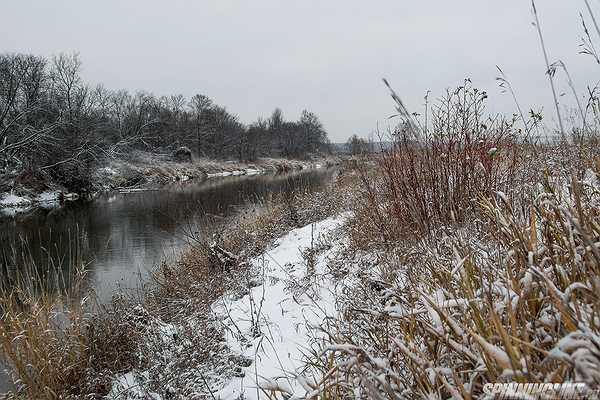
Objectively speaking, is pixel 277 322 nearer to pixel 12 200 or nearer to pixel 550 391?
pixel 550 391

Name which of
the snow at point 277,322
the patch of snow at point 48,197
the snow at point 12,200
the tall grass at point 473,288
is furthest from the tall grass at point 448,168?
the patch of snow at point 48,197

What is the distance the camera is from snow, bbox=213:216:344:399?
284 cm

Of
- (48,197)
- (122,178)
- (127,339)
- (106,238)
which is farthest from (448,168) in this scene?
(122,178)

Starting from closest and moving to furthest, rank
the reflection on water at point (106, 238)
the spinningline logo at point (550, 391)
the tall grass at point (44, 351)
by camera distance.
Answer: the spinningline logo at point (550, 391), the tall grass at point (44, 351), the reflection on water at point (106, 238)

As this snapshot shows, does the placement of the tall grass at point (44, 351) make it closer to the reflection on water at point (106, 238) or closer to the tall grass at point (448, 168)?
the reflection on water at point (106, 238)

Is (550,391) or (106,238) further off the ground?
(550,391)

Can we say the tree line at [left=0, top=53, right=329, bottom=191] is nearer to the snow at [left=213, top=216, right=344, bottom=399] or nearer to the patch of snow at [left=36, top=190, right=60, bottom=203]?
the patch of snow at [left=36, top=190, right=60, bottom=203]

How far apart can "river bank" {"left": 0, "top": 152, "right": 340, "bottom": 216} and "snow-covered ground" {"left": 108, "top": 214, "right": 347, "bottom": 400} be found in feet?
59.5

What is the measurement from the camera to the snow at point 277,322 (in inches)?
112

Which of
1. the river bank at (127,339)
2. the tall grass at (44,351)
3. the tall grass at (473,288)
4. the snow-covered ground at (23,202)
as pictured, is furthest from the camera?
the snow-covered ground at (23,202)

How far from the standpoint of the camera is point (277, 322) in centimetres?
391

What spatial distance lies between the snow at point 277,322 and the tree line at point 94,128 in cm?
2473

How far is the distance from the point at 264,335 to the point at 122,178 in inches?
1268

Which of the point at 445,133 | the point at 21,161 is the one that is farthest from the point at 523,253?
the point at 21,161
